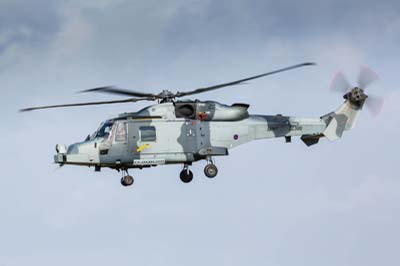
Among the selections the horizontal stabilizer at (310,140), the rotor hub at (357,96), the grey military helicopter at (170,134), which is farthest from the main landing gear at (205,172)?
the rotor hub at (357,96)

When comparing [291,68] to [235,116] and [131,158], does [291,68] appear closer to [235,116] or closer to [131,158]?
[235,116]

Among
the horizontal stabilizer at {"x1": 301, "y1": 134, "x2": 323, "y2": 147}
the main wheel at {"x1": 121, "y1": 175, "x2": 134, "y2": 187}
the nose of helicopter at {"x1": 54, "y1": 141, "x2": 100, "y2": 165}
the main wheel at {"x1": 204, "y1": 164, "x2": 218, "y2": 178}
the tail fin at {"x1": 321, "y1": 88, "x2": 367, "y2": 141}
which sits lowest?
the main wheel at {"x1": 121, "y1": 175, "x2": 134, "y2": 187}

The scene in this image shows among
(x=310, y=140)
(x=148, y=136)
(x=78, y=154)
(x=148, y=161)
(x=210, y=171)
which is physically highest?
(x=310, y=140)

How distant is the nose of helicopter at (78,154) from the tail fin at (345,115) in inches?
472

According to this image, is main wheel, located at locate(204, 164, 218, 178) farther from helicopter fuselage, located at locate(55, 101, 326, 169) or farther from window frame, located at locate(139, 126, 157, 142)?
window frame, located at locate(139, 126, 157, 142)

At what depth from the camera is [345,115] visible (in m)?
41.9

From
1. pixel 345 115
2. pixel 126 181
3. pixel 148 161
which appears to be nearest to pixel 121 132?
pixel 148 161

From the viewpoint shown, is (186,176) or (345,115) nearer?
(186,176)

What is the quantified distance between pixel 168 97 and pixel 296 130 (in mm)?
6840

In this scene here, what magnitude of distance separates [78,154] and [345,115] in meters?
14.1

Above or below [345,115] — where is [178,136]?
below

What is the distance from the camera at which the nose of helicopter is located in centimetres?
3631

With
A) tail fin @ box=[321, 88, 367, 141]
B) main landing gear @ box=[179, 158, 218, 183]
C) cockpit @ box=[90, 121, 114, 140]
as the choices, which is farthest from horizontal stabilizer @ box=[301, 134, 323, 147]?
cockpit @ box=[90, 121, 114, 140]

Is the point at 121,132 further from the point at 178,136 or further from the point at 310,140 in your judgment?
the point at 310,140
